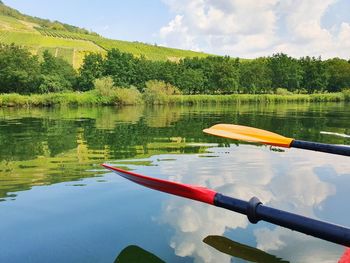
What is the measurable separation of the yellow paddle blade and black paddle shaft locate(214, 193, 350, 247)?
4441 millimetres

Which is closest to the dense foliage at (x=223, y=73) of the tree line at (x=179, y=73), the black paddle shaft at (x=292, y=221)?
the tree line at (x=179, y=73)

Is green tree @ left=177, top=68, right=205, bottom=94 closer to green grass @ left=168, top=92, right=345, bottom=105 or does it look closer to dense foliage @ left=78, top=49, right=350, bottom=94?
dense foliage @ left=78, top=49, right=350, bottom=94

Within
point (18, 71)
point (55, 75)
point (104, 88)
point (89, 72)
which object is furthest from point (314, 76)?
point (18, 71)

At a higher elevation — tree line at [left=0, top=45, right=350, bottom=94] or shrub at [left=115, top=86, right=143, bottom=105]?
tree line at [left=0, top=45, right=350, bottom=94]

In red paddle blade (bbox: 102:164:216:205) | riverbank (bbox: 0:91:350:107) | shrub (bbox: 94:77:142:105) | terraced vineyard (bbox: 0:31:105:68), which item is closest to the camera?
red paddle blade (bbox: 102:164:216:205)

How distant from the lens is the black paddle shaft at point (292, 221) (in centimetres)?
290

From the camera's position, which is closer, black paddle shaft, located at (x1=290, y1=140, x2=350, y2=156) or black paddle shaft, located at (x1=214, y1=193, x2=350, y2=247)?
black paddle shaft, located at (x1=214, y1=193, x2=350, y2=247)

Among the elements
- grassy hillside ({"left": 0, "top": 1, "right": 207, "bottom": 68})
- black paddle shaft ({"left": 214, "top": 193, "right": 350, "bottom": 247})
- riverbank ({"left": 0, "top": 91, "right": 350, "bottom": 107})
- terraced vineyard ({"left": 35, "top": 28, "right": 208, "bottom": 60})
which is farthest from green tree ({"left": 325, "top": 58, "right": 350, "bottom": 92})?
black paddle shaft ({"left": 214, "top": 193, "right": 350, "bottom": 247})

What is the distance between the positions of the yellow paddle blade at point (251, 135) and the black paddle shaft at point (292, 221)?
444 cm

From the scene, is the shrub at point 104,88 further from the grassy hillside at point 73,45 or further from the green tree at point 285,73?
the green tree at point 285,73

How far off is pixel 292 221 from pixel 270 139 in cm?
517

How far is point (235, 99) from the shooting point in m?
68.4

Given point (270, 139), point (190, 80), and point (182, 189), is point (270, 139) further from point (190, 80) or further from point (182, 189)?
point (190, 80)

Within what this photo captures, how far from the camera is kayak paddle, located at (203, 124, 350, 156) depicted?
22.2ft
